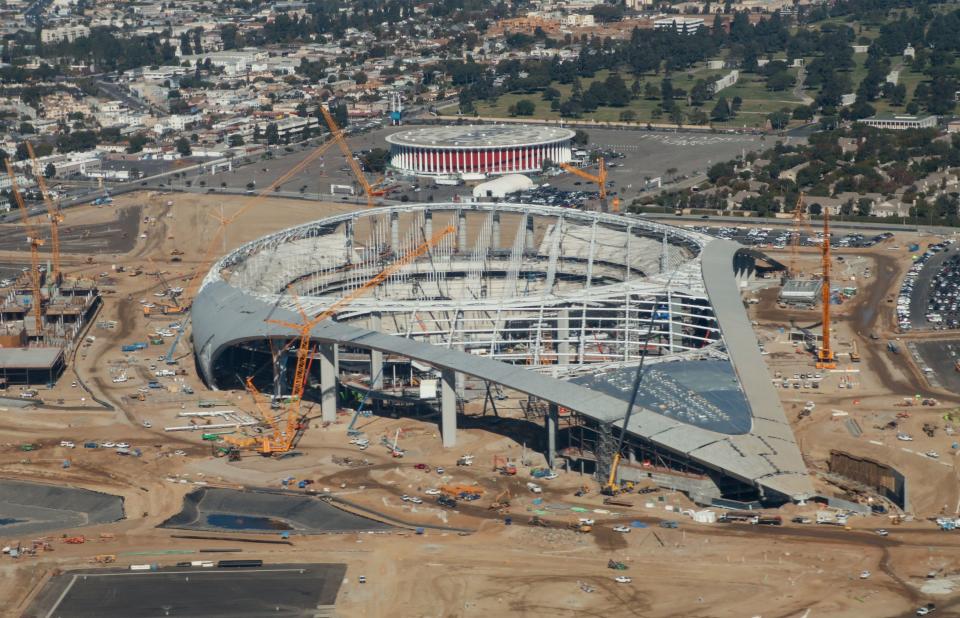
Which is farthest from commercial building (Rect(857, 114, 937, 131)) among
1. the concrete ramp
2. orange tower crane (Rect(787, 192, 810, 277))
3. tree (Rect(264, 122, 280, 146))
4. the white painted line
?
the white painted line

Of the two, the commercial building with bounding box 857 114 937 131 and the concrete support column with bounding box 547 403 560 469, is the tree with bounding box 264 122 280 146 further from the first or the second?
the concrete support column with bounding box 547 403 560 469

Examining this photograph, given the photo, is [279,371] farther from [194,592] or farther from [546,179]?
[546,179]

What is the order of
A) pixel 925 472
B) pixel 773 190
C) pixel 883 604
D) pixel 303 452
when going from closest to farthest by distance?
pixel 883 604 < pixel 925 472 < pixel 303 452 < pixel 773 190

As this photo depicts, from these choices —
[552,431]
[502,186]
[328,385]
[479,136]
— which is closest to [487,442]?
[552,431]

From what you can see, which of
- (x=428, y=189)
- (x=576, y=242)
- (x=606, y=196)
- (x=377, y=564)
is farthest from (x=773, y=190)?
(x=377, y=564)

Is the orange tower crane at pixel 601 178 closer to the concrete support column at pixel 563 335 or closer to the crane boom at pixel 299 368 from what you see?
the concrete support column at pixel 563 335

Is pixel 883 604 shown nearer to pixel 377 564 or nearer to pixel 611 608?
pixel 611 608

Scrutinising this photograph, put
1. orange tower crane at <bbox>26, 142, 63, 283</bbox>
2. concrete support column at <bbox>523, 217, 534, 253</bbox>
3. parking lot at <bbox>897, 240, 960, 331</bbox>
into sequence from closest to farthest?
parking lot at <bbox>897, 240, 960, 331</bbox>
concrete support column at <bbox>523, 217, 534, 253</bbox>
orange tower crane at <bbox>26, 142, 63, 283</bbox>
